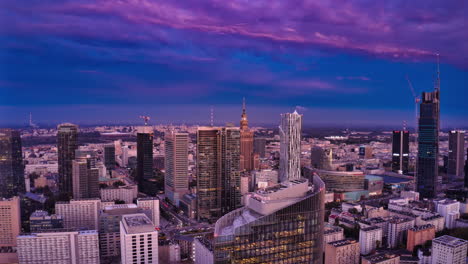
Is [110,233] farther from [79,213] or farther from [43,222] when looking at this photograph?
[79,213]

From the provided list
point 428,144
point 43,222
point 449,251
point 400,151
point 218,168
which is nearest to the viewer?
point 449,251

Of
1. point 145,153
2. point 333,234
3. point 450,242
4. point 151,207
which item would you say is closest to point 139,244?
point 151,207

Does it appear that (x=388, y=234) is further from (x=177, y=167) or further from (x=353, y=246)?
(x=177, y=167)

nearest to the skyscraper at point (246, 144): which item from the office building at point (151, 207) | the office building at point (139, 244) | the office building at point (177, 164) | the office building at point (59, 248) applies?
the office building at point (177, 164)

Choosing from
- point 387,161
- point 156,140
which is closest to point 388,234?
point 156,140

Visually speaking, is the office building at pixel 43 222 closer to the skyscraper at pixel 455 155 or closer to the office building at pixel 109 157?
the office building at pixel 109 157

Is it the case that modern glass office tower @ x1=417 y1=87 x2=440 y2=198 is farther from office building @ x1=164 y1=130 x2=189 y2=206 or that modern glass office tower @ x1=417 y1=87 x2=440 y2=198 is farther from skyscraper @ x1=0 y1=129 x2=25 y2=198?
skyscraper @ x1=0 y1=129 x2=25 y2=198
